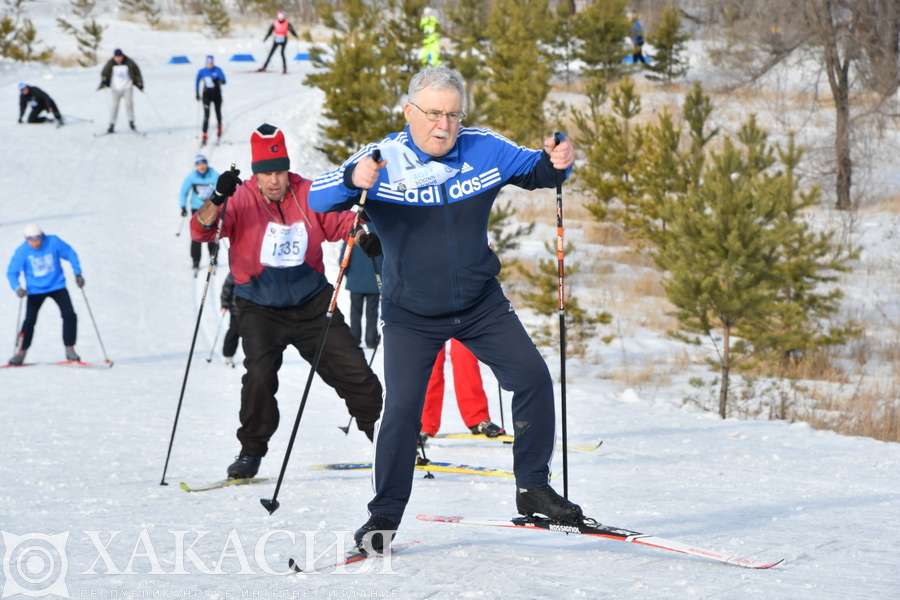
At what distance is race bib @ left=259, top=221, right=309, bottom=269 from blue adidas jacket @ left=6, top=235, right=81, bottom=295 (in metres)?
6.34

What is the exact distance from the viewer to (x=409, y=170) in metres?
3.41

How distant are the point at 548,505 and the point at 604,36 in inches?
1117

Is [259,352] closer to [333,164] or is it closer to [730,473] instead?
[730,473]

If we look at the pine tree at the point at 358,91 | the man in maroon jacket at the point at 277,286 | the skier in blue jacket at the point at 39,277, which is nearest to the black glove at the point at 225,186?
the man in maroon jacket at the point at 277,286

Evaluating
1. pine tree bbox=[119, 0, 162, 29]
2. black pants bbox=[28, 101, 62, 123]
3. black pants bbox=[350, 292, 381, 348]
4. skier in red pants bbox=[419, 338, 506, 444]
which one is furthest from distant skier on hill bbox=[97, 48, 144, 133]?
pine tree bbox=[119, 0, 162, 29]

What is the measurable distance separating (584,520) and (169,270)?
41.0 ft

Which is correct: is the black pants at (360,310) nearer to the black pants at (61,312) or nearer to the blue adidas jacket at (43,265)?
the blue adidas jacket at (43,265)

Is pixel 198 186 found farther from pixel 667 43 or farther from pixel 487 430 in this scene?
pixel 667 43

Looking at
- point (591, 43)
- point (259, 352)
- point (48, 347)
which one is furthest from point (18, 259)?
point (591, 43)

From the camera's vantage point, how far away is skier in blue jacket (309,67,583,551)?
133 inches

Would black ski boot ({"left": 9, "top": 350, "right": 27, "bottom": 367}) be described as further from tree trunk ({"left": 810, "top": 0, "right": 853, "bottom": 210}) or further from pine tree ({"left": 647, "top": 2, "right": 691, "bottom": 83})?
pine tree ({"left": 647, "top": 2, "right": 691, "bottom": 83})

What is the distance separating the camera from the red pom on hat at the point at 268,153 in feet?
15.8

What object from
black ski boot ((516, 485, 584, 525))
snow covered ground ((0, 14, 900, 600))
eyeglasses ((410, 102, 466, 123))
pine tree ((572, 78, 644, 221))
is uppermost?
pine tree ((572, 78, 644, 221))

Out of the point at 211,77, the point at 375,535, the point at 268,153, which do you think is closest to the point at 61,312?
the point at 268,153
